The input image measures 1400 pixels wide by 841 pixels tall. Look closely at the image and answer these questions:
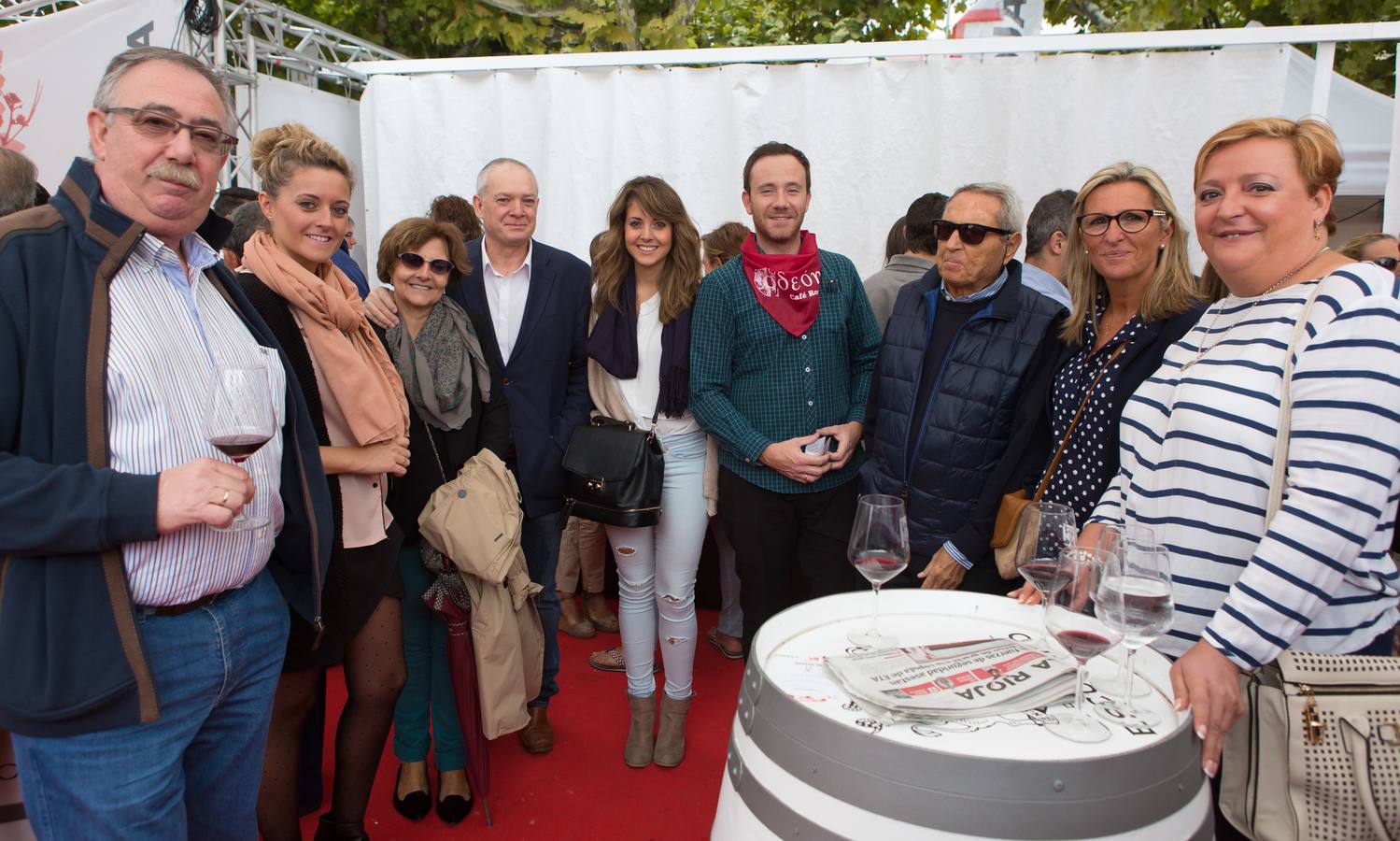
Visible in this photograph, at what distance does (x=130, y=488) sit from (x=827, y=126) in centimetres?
465

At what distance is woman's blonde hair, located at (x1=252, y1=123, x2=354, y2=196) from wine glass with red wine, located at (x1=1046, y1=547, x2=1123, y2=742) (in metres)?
1.90

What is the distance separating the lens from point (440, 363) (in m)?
2.59

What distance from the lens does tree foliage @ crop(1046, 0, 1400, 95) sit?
8531 millimetres

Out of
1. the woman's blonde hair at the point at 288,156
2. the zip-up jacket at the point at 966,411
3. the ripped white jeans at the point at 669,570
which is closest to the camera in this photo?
the woman's blonde hair at the point at 288,156

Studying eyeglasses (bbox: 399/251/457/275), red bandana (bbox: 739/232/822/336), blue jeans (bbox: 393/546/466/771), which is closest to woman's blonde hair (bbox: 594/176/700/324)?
red bandana (bbox: 739/232/822/336)

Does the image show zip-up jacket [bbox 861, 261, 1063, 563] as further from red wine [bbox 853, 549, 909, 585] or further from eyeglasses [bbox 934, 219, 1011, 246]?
red wine [bbox 853, 549, 909, 585]

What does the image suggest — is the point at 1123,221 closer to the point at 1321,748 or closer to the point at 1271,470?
the point at 1271,470

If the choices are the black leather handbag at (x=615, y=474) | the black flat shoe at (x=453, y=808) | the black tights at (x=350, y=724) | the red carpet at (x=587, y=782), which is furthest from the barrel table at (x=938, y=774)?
the black flat shoe at (x=453, y=808)

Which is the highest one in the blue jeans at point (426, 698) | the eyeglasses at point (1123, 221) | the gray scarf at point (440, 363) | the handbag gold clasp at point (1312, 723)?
the eyeglasses at point (1123, 221)

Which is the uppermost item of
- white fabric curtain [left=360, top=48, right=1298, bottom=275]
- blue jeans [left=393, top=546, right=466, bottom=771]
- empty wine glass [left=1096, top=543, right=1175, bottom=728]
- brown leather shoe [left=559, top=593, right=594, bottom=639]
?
white fabric curtain [left=360, top=48, right=1298, bottom=275]

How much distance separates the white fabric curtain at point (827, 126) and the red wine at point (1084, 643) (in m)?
4.29

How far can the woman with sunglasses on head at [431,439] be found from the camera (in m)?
2.57

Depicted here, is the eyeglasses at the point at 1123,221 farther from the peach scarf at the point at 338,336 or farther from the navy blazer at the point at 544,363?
the peach scarf at the point at 338,336

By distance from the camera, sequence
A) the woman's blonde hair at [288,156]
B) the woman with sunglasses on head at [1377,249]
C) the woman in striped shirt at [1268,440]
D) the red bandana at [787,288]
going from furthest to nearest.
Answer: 1. the woman with sunglasses on head at [1377,249]
2. the red bandana at [787,288]
3. the woman's blonde hair at [288,156]
4. the woman in striped shirt at [1268,440]
